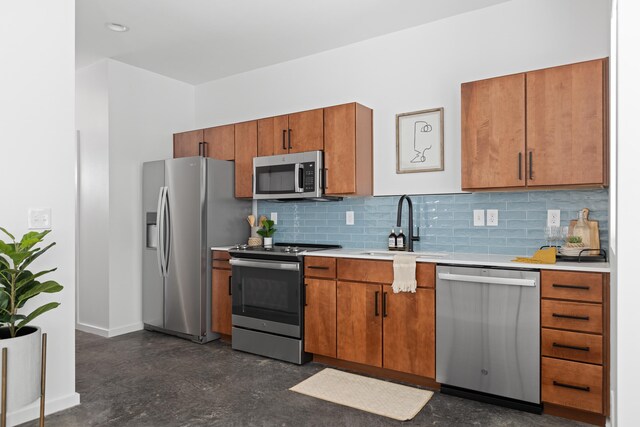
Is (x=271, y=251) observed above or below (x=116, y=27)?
below

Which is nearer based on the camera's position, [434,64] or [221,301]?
[434,64]

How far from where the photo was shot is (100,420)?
2.70 metres

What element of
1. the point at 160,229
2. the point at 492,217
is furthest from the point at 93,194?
the point at 492,217

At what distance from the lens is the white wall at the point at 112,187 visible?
4621 millimetres

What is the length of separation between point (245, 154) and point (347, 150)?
3.98 feet

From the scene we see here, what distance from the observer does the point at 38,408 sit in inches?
108

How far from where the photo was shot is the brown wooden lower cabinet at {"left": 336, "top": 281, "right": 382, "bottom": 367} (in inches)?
131

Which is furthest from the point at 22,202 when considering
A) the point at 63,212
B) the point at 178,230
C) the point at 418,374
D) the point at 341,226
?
the point at 418,374

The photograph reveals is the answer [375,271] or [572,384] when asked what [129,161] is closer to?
[375,271]

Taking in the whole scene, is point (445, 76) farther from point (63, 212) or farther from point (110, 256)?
point (110, 256)

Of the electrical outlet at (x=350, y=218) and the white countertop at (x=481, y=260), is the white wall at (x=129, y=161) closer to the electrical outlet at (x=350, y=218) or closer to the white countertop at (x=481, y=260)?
the white countertop at (x=481, y=260)

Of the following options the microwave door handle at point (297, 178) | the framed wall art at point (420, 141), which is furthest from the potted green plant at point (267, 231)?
the framed wall art at point (420, 141)

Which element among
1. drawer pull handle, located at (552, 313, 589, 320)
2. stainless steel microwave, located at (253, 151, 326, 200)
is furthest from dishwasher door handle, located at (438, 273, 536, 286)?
stainless steel microwave, located at (253, 151, 326, 200)

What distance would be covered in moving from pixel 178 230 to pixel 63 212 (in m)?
1.61
